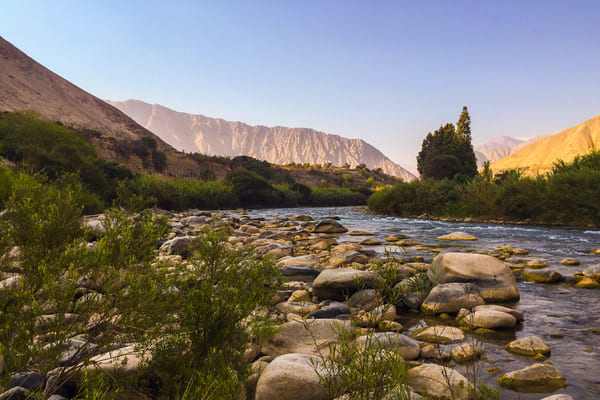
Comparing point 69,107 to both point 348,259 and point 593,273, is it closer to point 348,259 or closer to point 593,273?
point 348,259

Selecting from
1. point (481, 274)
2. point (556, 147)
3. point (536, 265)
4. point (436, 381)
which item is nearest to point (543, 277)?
point (536, 265)

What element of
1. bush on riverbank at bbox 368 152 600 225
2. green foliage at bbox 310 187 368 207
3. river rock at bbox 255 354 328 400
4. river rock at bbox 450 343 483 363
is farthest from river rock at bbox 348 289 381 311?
green foliage at bbox 310 187 368 207

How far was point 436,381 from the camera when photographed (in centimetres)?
267

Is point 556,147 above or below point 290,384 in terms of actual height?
above

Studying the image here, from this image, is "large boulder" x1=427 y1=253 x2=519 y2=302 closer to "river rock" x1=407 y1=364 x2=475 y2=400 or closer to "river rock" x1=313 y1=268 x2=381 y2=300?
"river rock" x1=313 y1=268 x2=381 y2=300

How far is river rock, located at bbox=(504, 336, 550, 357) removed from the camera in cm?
347

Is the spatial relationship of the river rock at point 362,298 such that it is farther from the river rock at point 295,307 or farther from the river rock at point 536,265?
the river rock at point 536,265

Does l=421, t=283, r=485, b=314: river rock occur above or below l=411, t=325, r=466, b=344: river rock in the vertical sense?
above

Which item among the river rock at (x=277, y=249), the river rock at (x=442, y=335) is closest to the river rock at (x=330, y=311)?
the river rock at (x=442, y=335)

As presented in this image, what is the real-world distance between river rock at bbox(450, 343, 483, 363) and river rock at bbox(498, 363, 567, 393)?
343 millimetres

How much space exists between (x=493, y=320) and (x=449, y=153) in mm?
43928

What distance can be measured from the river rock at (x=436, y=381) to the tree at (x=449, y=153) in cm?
3903

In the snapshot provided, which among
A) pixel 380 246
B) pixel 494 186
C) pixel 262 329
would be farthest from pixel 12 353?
pixel 494 186

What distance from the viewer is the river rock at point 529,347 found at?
3471mm
